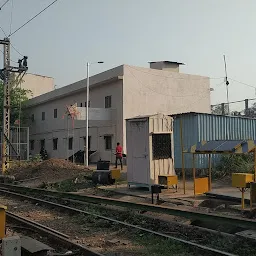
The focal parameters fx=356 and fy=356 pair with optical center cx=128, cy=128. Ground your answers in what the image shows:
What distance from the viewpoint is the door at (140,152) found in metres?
12.9

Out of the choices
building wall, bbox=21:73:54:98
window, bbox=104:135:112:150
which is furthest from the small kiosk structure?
building wall, bbox=21:73:54:98

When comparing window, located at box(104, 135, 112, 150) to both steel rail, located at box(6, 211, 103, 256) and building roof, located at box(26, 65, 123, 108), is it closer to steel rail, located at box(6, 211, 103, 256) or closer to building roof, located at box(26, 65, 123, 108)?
building roof, located at box(26, 65, 123, 108)

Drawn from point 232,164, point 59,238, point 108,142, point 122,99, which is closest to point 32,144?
point 108,142

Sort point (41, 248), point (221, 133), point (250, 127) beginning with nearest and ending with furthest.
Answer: point (41, 248)
point (221, 133)
point (250, 127)

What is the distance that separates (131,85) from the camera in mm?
28578

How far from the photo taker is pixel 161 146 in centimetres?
1323

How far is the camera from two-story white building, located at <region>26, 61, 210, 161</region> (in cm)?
2852

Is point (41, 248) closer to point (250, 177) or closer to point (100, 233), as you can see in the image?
point (100, 233)

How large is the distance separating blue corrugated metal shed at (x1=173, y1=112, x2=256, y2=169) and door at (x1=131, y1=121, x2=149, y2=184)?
204 inches

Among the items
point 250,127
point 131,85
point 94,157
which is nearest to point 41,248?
point 250,127

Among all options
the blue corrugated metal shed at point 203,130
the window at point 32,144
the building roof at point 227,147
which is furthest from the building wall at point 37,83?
the building roof at point 227,147

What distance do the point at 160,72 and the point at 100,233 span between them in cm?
2435

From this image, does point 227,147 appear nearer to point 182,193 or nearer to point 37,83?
point 182,193

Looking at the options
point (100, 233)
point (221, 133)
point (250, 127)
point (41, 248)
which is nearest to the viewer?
point (41, 248)
